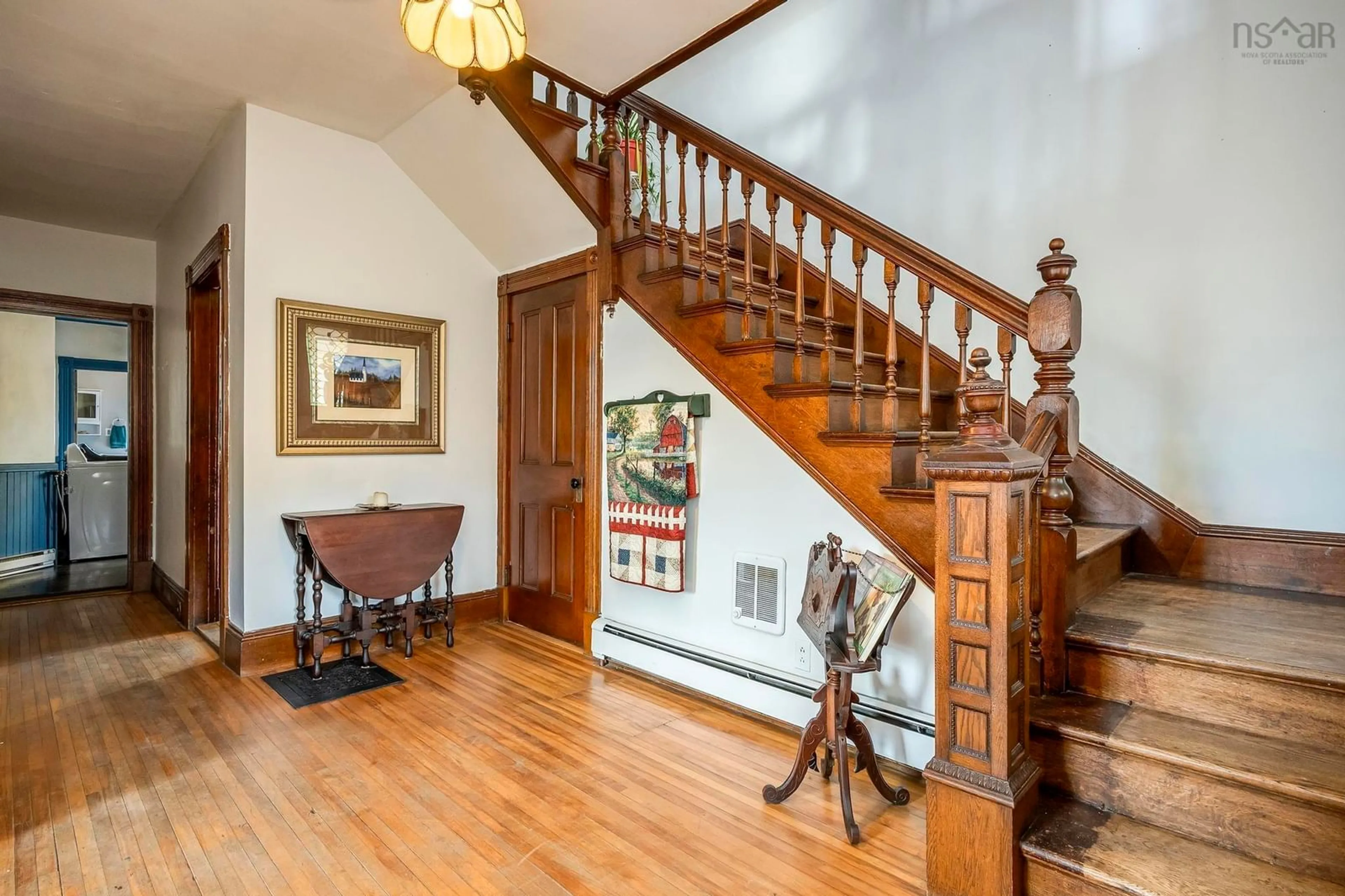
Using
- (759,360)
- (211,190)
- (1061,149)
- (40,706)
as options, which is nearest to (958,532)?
(759,360)

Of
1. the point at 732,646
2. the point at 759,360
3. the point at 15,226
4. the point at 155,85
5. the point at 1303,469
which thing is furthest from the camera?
the point at 15,226

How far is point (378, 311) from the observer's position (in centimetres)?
360

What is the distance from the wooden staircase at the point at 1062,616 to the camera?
1390 millimetres

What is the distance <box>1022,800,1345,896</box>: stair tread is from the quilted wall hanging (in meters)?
1.67

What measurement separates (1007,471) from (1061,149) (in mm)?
1931

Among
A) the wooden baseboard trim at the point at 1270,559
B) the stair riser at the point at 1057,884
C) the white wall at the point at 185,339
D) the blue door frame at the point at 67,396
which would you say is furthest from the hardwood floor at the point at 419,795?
the blue door frame at the point at 67,396

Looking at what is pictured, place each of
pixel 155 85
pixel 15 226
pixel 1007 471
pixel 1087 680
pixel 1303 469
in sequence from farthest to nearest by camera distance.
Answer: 1. pixel 15 226
2. pixel 155 85
3. pixel 1303 469
4. pixel 1087 680
5. pixel 1007 471

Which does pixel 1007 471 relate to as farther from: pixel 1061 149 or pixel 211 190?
pixel 211 190

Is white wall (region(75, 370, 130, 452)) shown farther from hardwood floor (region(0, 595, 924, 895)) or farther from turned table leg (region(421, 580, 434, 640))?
turned table leg (region(421, 580, 434, 640))

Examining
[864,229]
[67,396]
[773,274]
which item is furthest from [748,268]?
[67,396]

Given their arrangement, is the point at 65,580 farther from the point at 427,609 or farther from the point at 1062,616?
the point at 1062,616

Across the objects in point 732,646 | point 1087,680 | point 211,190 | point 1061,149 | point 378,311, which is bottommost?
point 732,646

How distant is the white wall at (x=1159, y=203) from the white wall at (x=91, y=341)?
25.6ft

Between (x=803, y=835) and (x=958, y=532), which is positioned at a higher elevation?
(x=958, y=532)
